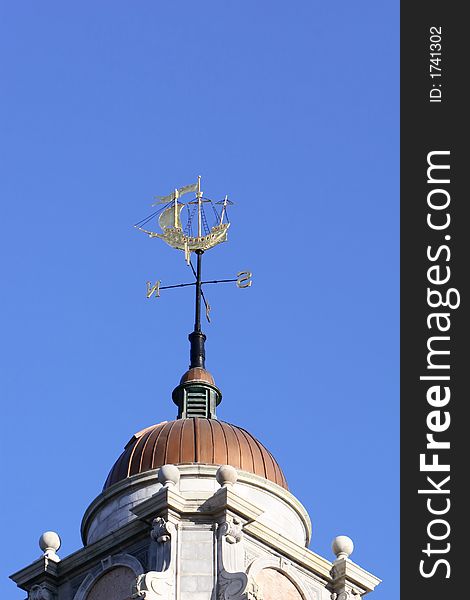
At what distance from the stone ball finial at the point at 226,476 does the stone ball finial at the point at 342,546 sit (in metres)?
4.06

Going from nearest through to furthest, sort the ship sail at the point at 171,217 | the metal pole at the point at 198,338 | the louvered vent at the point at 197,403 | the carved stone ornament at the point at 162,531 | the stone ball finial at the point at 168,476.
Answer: the carved stone ornament at the point at 162,531 → the stone ball finial at the point at 168,476 → the louvered vent at the point at 197,403 → the metal pole at the point at 198,338 → the ship sail at the point at 171,217

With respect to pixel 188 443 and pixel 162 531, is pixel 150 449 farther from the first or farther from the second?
pixel 162 531

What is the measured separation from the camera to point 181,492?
43062 millimetres

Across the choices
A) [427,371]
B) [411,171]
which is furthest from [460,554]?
[411,171]

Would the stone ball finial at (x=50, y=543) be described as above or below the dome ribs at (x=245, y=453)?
below

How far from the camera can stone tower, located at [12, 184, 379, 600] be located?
4103cm

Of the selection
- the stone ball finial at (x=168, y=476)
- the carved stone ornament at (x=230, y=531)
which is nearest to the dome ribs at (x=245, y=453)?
the stone ball finial at (x=168, y=476)

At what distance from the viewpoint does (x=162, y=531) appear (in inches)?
1626

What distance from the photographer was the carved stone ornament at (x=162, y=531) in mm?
41281

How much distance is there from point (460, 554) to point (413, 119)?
443 inches

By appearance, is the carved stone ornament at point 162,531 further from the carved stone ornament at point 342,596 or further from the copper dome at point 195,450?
the carved stone ornament at point 342,596

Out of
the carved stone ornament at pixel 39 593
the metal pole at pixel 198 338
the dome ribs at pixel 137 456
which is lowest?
the carved stone ornament at pixel 39 593

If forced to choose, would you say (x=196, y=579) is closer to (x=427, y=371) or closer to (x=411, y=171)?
(x=427, y=371)

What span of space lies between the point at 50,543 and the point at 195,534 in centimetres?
488
